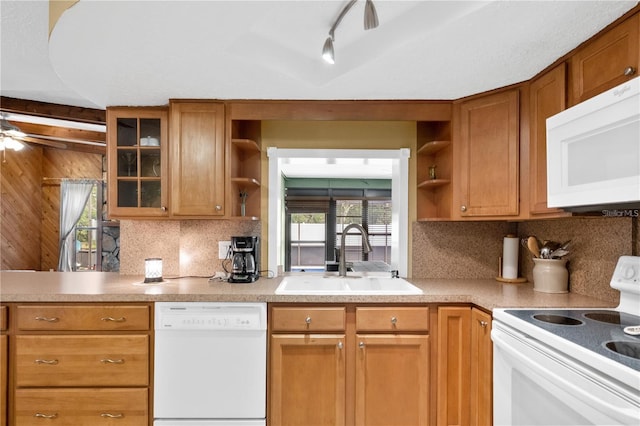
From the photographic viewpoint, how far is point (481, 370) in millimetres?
1714

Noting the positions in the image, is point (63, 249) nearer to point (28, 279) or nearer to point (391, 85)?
point (28, 279)

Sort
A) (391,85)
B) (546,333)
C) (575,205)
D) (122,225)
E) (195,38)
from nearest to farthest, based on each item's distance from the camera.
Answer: (546,333) < (575,205) < (195,38) < (391,85) < (122,225)

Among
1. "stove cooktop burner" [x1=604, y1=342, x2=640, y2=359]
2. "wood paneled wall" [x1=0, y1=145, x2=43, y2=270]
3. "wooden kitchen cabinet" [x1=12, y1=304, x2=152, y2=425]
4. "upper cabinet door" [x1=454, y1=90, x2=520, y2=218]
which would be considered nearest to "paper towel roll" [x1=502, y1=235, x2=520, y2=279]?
"upper cabinet door" [x1=454, y1=90, x2=520, y2=218]

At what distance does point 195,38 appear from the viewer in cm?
147

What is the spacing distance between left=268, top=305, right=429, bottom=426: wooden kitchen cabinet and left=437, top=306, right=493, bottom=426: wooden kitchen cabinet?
0.08 meters

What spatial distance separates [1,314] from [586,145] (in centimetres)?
284

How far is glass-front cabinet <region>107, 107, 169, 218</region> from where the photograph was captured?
2.22m

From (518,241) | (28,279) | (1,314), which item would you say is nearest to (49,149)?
(28,279)

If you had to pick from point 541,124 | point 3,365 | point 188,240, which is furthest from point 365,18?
point 3,365

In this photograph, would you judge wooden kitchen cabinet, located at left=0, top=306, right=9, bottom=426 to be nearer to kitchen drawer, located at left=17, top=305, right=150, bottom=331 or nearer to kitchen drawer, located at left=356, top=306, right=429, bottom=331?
kitchen drawer, located at left=17, top=305, right=150, bottom=331

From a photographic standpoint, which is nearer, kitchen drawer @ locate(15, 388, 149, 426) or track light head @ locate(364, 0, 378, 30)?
track light head @ locate(364, 0, 378, 30)

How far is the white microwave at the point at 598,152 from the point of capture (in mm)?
1110

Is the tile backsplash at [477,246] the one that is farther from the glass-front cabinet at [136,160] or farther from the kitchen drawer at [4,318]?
the kitchen drawer at [4,318]

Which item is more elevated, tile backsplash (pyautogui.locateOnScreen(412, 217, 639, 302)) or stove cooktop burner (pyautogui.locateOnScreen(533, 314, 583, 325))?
tile backsplash (pyautogui.locateOnScreen(412, 217, 639, 302))
